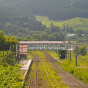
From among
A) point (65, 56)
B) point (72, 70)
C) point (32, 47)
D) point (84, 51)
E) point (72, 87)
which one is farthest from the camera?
point (84, 51)

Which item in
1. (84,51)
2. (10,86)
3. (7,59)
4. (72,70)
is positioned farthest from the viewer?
(84,51)

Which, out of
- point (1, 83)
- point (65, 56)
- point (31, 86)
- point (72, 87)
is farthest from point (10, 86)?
point (65, 56)

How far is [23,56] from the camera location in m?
76.6

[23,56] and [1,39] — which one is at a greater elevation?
[1,39]

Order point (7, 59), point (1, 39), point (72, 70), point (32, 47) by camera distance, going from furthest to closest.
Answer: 1. point (32, 47)
2. point (1, 39)
3. point (7, 59)
4. point (72, 70)

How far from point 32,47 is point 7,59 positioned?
36.9 meters

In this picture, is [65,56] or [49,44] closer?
[65,56]

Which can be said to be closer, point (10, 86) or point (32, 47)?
point (10, 86)

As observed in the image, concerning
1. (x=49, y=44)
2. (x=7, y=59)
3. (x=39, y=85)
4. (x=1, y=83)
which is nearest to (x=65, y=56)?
(x=49, y=44)

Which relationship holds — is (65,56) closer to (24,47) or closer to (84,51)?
(24,47)

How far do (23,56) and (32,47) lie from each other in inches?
281

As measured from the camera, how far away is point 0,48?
65.4 m

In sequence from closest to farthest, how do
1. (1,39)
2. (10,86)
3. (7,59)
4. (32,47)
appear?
(10,86) → (7,59) → (1,39) → (32,47)

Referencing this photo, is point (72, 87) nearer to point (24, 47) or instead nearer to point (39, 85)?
point (39, 85)
